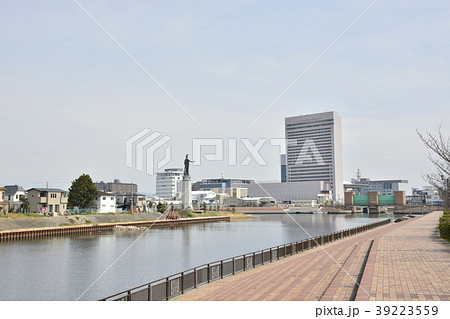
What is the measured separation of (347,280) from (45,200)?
255 ft

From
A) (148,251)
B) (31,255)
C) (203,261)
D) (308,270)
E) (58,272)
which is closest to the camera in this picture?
(308,270)

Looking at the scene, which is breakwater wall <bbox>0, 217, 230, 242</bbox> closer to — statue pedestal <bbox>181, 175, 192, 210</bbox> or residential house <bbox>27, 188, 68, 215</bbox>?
residential house <bbox>27, 188, 68, 215</bbox>

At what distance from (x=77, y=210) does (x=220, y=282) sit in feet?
235

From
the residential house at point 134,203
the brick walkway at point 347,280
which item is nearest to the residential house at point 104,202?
the residential house at point 134,203

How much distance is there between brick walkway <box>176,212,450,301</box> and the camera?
12.7 m

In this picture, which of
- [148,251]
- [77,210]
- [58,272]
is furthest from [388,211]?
[58,272]

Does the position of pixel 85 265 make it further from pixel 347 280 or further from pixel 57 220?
pixel 57 220

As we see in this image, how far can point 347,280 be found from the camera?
50.9 feet

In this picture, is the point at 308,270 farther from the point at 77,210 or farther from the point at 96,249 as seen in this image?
the point at 77,210

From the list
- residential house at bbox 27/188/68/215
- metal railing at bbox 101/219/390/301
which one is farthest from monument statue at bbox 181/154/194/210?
metal railing at bbox 101/219/390/301

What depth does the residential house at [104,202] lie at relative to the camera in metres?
96.0

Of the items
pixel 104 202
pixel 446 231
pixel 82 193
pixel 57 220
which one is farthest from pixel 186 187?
pixel 446 231

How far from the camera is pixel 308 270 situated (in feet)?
62.8

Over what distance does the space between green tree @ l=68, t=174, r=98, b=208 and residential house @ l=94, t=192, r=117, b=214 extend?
7.48 m
